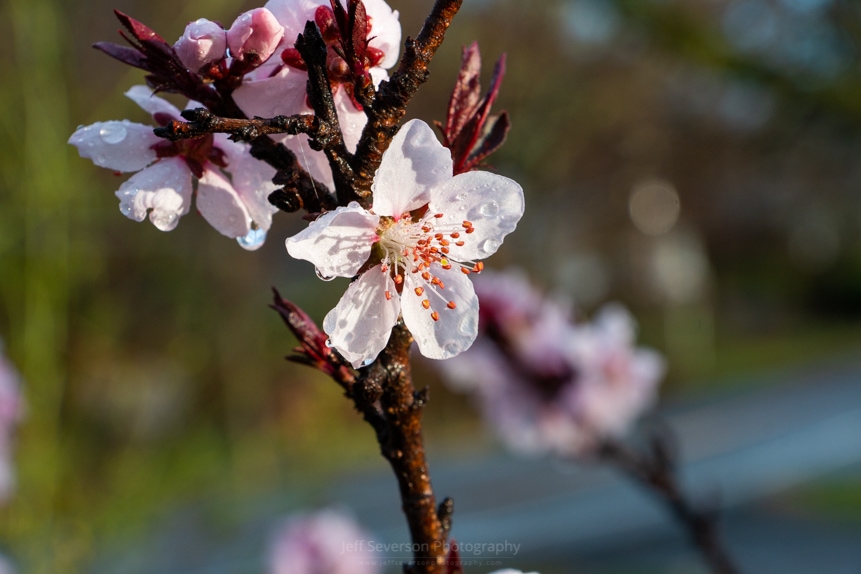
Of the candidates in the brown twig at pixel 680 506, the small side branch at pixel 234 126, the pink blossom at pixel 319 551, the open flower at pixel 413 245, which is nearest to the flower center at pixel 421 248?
the open flower at pixel 413 245

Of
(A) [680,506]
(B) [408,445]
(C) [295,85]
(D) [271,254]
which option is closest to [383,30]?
(C) [295,85]

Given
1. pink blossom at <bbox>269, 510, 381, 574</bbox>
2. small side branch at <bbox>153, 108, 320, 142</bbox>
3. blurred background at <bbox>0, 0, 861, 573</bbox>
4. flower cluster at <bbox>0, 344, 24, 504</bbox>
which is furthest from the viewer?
blurred background at <bbox>0, 0, 861, 573</bbox>

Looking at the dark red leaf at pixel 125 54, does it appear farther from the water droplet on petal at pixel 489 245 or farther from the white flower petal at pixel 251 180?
the water droplet on petal at pixel 489 245

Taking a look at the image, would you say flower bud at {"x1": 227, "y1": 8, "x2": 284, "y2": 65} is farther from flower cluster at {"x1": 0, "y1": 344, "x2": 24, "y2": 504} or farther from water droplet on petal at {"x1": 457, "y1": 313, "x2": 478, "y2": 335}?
flower cluster at {"x1": 0, "y1": 344, "x2": 24, "y2": 504}

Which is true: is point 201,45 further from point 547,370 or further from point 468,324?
point 547,370

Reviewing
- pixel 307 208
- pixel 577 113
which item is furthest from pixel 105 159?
pixel 577 113

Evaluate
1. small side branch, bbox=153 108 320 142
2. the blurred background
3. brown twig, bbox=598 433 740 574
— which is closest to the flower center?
small side branch, bbox=153 108 320 142

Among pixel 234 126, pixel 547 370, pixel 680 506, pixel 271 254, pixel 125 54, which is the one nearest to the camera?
pixel 234 126

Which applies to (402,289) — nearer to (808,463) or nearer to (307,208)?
(307,208)
